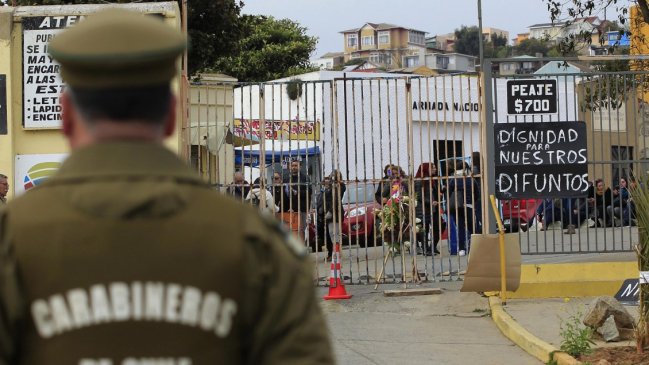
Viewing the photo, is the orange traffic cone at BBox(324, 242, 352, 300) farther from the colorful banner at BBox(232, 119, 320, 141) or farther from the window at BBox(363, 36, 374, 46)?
the window at BBox(363, 36, 374, 46)

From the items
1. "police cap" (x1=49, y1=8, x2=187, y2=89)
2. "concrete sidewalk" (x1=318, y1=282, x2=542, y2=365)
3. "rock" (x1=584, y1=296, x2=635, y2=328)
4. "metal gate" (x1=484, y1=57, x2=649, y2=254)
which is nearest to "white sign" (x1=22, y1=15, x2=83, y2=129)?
"concrete sidewalk" (x1=318, y1=282, x2=542, y2=365)

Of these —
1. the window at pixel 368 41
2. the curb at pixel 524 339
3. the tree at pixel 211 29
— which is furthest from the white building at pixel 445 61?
the curb at pixel 524 339

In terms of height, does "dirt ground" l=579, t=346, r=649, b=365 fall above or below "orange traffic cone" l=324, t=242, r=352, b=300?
below

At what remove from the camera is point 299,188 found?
1413 cm

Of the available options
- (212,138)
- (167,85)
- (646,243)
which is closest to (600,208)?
(646,243)

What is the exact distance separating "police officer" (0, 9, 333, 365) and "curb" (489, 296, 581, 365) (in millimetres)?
6521

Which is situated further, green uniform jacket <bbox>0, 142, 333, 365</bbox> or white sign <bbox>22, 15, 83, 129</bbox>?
white sign <bbox>22, 15, 83, 129</bbox>

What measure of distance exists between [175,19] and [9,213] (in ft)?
36.6

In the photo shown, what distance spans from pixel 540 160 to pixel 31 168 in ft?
20.7

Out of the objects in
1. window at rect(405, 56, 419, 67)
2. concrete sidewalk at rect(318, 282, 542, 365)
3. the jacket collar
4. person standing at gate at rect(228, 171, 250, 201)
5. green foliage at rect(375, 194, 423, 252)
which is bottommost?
concrete sidewalk at rect(318, 282, 542, 365)

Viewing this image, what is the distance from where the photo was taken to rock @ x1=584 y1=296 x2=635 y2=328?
30.4 feet

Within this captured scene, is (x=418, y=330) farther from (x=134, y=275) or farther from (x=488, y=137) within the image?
(x=134, y=275)

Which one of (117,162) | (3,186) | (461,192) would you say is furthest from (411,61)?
(117,162)

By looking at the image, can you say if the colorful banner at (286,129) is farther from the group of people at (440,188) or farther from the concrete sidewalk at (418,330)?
the concrete sidewalk at (418,330)
